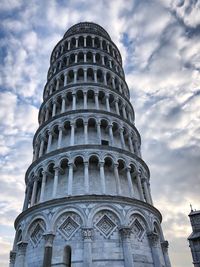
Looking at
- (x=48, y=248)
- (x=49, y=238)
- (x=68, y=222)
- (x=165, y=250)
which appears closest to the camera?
(x=48, y=248)

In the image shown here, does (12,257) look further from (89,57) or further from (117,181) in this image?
(89,57)

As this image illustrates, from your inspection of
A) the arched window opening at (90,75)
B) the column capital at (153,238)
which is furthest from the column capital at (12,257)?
the arched window opening at (90,75)

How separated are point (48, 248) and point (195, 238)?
27020 mm

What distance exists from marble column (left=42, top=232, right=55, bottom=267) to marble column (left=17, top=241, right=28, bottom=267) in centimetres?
259

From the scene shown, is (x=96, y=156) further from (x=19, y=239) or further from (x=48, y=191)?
(x=19, y=239)

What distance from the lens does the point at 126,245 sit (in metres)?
16.3

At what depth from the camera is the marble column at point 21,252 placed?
17484mm

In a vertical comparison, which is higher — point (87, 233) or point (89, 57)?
point (89, 57)

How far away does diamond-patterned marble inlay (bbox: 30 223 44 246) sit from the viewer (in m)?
17.6

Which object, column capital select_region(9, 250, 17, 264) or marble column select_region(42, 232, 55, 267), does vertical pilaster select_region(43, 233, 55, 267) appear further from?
column capital select_region(9, 250, 17, 264)

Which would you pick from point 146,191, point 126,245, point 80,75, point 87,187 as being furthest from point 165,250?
point 80,75

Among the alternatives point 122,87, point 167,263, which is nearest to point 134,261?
point 167,263

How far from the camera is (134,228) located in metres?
18.0

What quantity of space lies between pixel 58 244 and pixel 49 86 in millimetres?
19518
